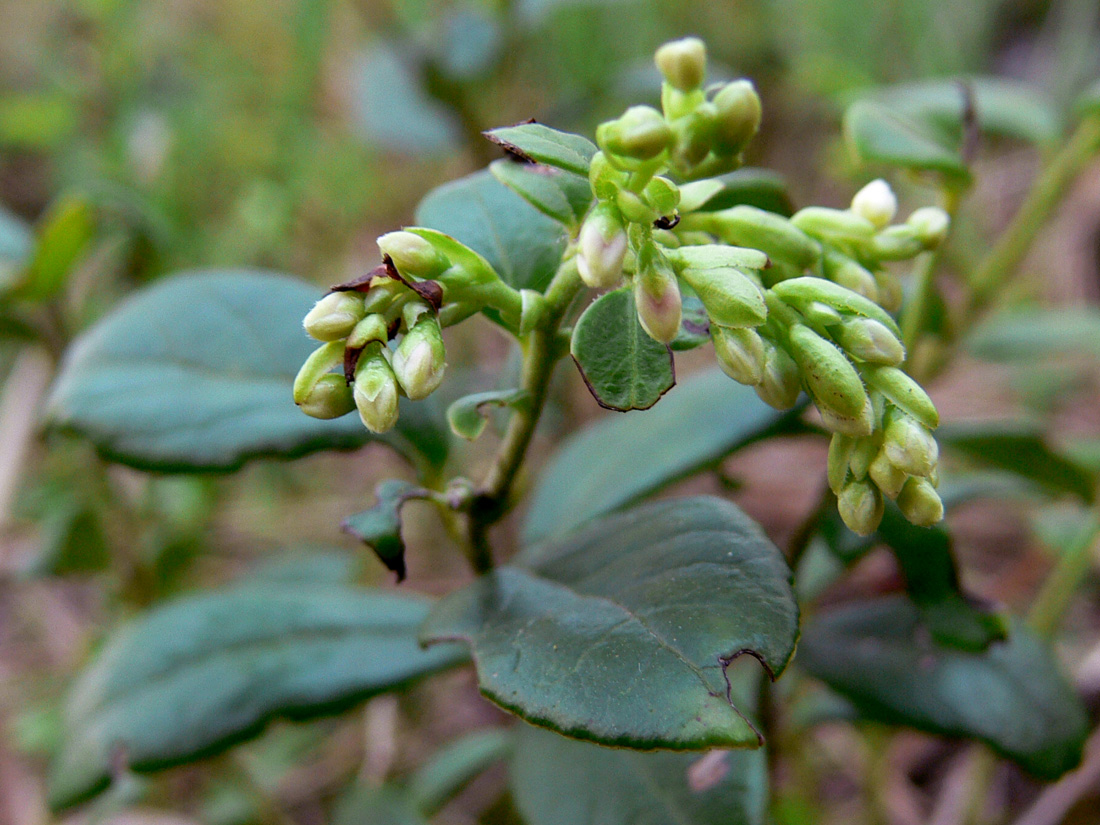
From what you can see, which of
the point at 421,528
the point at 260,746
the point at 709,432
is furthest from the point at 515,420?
the point at 421,528

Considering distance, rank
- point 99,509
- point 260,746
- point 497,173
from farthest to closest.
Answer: point 260,746, point 99,509, point 497,173

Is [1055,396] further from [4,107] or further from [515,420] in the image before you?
[4,107]

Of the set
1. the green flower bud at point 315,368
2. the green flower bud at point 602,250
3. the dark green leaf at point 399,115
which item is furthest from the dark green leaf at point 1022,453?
the dark green leaf at point 399,115

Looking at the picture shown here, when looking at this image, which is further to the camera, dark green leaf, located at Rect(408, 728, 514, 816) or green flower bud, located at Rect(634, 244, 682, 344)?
dark green leaf, located at Rect(408, 728, 514, 816)

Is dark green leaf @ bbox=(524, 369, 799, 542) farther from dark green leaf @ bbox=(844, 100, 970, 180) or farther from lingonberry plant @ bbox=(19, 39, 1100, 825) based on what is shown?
dark green leaf @ bbox=(844, 100, 970, 180)

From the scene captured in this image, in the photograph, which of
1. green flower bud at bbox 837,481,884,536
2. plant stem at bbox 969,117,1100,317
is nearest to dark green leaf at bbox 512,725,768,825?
green flower bud at bbox 837,481,884,536
